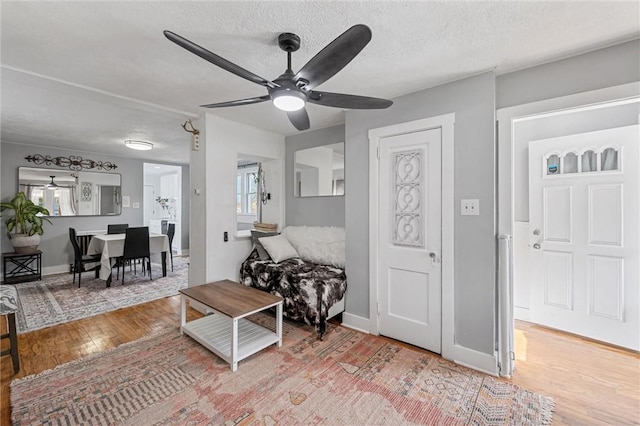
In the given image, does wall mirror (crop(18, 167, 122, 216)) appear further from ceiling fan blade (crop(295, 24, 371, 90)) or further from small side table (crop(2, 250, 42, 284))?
ceiling fan blade (crop(295, 24, 371, 90))

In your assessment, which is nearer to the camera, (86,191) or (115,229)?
(115,229)

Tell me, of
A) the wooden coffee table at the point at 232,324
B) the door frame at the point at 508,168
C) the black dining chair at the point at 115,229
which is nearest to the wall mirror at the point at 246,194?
the black dining chair at the point at 115,229

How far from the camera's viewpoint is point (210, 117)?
3.28 meters

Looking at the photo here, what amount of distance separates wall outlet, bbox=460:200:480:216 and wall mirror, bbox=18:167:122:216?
22.1ft

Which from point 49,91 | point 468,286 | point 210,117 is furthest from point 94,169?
point 468,286

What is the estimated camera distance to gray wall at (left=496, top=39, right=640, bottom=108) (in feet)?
5.96

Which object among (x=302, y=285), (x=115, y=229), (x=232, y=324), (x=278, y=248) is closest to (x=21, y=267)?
(x=115, y=229)

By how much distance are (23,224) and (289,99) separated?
19.1ft

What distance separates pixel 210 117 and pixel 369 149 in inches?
76.5

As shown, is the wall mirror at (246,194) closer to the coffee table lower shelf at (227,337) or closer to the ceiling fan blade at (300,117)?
the coffee table lower shelf at (227,337)

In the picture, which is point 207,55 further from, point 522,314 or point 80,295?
point 80,295

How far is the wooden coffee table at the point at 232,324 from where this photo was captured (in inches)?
88.4

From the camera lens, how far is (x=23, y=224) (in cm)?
468

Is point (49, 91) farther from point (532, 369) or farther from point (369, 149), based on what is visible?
point (532, 369)
